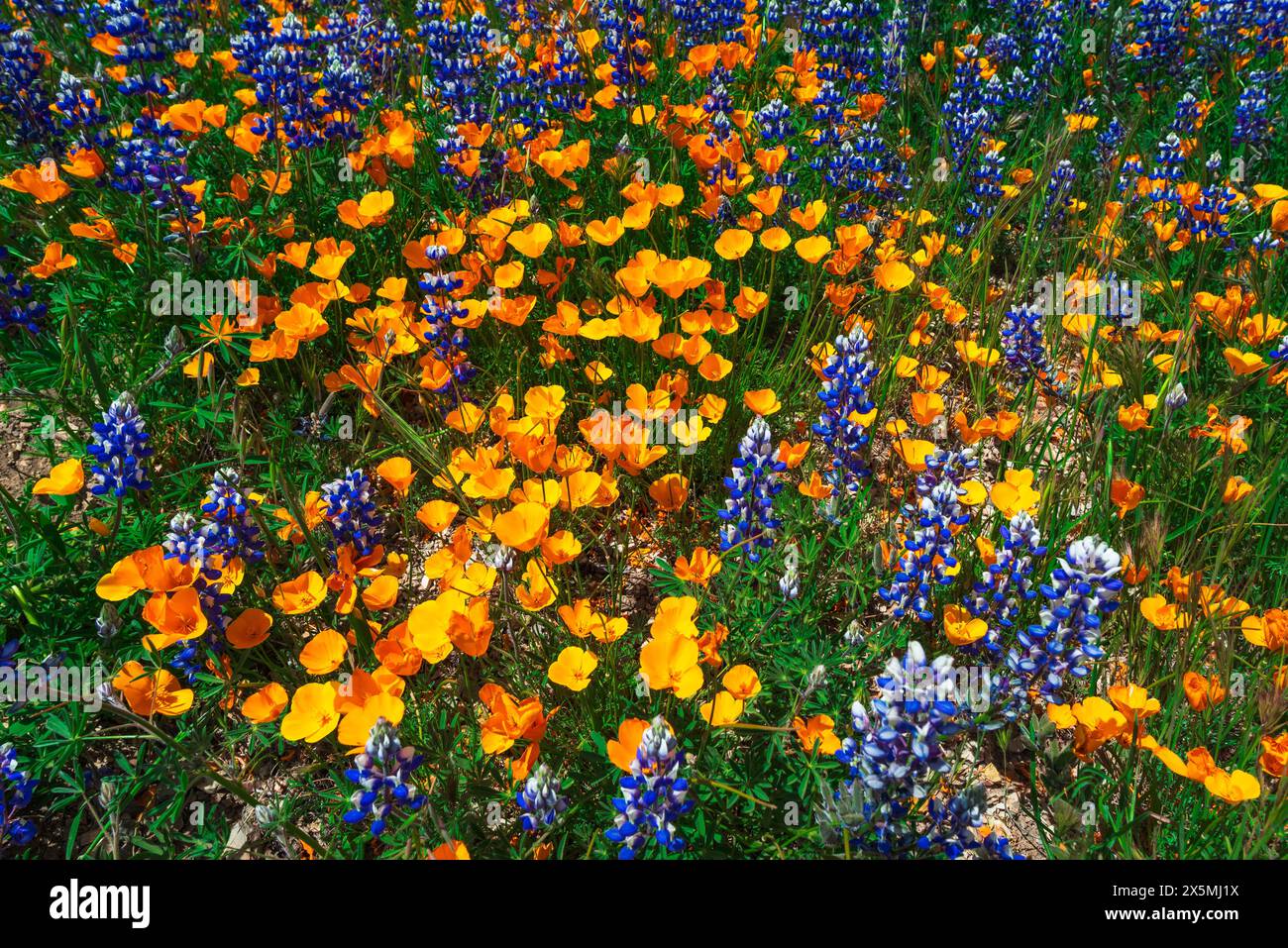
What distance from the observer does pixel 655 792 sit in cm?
186

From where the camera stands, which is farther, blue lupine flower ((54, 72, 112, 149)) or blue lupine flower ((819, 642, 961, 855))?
blue lupine flower ((54, 72, 112, 149))

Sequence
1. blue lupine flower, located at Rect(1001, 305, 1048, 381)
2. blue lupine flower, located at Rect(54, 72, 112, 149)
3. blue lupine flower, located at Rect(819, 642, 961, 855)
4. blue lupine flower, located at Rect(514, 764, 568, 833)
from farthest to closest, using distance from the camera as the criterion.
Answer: blue lupine flower, located at Rect(54, 72, 112, 149) < blue lupine flower, located at Rect(1001, 305, 1048, 381) < blue lupine flower, located at Rect(514, 764, 568, 833) < blue lupine flower, located at Rect(819, 642, 961, 855)

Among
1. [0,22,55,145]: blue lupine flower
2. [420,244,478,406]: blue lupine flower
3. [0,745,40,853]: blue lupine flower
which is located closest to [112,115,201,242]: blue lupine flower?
[0,22,55,145]: blue lupine flower

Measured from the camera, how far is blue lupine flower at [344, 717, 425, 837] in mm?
1903

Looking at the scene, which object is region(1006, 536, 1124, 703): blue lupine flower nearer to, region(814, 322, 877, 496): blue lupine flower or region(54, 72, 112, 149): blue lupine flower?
region(814, 322, 877, 496): blue lupine flower

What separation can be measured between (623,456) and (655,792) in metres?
1.35

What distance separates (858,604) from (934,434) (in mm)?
1078

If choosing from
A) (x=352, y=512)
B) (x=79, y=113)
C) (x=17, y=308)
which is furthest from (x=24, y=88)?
(x=352, y=512)

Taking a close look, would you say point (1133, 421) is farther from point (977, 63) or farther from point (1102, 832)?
point (977, 63)

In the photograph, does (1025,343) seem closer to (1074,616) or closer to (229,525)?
(1074,616)

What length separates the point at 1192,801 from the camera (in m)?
2.41

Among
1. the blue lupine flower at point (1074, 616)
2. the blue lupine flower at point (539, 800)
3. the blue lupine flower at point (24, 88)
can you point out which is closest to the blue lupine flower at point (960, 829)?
the blue lupine flower at point (1074, 616)

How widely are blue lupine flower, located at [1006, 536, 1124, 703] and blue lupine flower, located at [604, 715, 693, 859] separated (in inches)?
40.0
